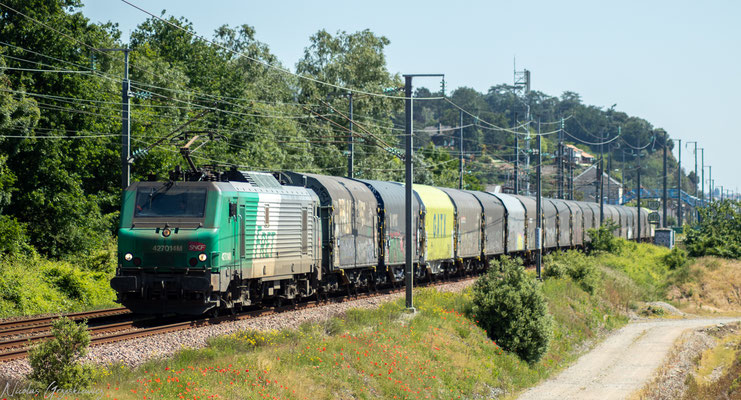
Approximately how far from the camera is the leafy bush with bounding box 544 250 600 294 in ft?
139

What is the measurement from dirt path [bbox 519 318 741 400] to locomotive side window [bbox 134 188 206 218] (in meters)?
10.6

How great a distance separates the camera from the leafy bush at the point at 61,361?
12.8m

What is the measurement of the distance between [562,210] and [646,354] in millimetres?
24889

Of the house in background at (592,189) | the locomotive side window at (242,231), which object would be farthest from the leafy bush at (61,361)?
the house in background at (592,189)

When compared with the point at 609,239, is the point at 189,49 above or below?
above

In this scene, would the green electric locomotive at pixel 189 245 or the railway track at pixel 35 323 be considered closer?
the railway track at pixel 35 323

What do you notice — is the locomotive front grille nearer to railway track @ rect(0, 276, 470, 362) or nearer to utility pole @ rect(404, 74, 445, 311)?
railway track @ rect(0, 276, 470, 362)

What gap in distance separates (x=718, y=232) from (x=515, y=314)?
43502 mm

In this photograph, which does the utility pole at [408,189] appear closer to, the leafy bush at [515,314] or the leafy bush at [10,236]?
the leafy bush at [515,314]

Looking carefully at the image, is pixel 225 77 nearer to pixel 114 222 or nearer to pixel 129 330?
pixel 114 222

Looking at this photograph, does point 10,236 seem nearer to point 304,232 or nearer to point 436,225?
point 304,232

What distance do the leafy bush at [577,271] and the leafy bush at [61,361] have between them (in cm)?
3206

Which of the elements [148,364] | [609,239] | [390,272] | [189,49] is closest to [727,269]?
[609,239]

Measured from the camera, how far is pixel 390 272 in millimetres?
33625
